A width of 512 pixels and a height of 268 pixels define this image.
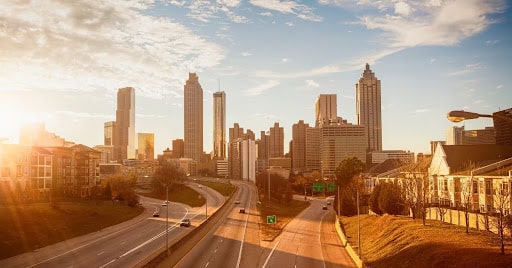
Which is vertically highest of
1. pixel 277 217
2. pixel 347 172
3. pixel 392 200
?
pixel 347 172

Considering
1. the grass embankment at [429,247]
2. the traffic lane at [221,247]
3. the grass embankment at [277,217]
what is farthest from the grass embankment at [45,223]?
the grass embankment at [429,247]

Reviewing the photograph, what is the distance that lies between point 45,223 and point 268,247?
1454 inches

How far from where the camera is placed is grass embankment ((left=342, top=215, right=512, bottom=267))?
107 ft

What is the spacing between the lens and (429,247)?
3916 centimetres

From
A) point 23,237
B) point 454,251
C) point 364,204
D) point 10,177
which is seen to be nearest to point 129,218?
point 10,177

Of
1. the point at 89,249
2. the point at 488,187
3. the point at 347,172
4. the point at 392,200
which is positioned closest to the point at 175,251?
the point at 89,249

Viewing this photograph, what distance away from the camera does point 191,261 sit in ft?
163

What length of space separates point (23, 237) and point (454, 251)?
2160 inches

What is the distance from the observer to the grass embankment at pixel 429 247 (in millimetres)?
32469

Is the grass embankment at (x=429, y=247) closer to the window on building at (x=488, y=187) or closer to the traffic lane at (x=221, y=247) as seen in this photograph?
the window on building at (x=488, y=187)

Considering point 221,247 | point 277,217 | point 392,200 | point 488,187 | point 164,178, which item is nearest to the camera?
point 488,187

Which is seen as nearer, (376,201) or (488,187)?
(488,187)

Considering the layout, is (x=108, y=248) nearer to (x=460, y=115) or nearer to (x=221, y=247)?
(x=221, y=247)

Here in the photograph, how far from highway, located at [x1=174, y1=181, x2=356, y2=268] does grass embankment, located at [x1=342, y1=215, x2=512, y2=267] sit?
4.25 meters
